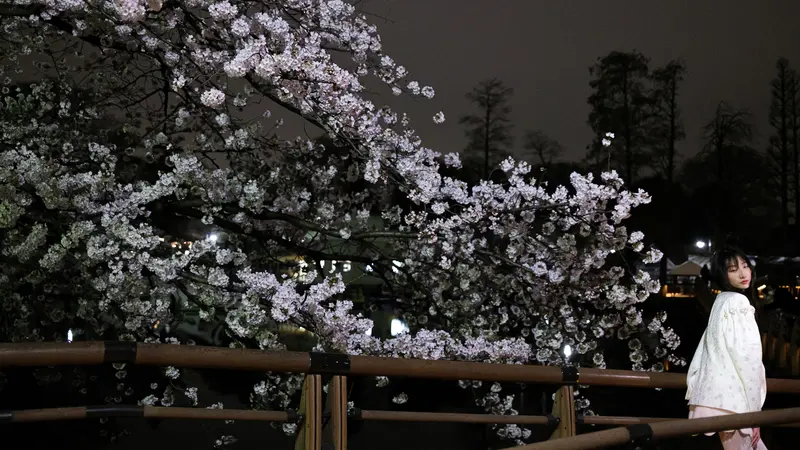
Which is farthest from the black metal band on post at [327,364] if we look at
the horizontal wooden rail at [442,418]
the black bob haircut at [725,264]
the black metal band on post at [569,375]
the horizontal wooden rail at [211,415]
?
the black bob haircut at [725,264]

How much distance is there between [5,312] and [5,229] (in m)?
0.79

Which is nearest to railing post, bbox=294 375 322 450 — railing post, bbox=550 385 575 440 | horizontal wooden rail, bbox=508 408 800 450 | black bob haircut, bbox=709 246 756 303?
horizontal wooden rail, bbox=508 408 800 450

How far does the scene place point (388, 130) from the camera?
222 inches

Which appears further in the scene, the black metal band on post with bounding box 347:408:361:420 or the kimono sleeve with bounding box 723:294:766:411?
the kimono sleeve with bounding box 723:294:766:411

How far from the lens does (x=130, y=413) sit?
262 centimetres

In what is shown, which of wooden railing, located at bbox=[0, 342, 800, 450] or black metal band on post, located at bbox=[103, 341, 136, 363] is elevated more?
black metal band on post, located at bbox=[103, 341, 136, 363]

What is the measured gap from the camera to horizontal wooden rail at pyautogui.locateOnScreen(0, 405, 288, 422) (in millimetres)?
2309

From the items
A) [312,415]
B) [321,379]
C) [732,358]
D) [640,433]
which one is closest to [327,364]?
[321,379]

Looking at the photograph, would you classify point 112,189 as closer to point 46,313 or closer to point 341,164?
point 46,313

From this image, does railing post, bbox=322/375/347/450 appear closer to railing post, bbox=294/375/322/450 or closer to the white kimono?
railing post, bbox=294/375/322/450

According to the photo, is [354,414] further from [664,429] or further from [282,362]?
[664,429]

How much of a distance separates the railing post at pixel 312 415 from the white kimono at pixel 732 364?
1.98 meters

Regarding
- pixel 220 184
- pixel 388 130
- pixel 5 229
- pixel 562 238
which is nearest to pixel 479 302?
pixel 562 238

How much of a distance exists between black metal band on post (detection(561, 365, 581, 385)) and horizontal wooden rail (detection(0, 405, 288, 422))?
44.8 inches
